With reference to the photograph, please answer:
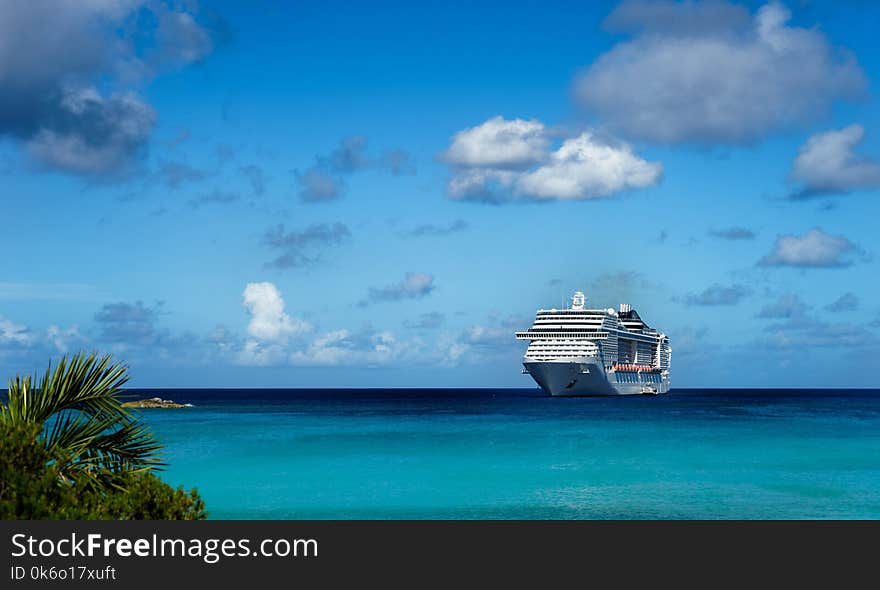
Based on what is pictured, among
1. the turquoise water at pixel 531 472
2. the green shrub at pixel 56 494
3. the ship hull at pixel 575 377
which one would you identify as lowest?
the turquoise water at pixel 531 472

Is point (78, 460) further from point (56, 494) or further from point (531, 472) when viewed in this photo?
point (531, 472)

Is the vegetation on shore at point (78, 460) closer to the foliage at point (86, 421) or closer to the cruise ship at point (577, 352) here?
the foliage at point (86, 421)

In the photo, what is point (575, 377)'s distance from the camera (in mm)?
119812

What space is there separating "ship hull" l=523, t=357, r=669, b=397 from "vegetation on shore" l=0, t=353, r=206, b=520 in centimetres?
10728

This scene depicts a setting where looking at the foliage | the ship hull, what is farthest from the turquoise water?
the ship hull

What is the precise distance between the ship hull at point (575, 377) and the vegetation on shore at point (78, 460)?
107 m

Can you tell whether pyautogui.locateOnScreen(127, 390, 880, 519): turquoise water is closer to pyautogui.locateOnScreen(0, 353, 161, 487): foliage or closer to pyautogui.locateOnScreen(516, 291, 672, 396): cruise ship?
pyautogui.locateOnScreen(0, 353, 161, 487): foliage

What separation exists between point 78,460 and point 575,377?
11082 cm

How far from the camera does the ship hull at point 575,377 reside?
11806 centimetres

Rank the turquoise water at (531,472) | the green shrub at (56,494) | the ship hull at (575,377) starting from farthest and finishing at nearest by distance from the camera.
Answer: the ship hull at (575,377), the turquoise water at (531,472), the green shrub at (56,494)

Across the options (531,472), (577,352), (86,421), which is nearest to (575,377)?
(577,352)

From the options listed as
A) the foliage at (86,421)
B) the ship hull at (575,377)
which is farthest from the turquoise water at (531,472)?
the ship hull at (575,377)

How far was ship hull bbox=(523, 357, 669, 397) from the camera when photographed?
118062 mm
